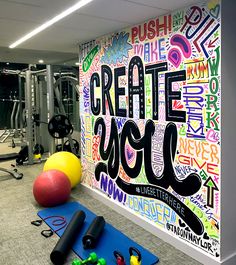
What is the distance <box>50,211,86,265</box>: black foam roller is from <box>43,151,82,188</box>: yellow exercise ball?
104cm

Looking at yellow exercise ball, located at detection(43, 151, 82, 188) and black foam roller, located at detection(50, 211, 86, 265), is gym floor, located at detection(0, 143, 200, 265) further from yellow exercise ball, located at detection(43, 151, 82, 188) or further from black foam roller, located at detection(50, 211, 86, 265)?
yellow exercise ball, located at detection(43, 151, 82, 188)

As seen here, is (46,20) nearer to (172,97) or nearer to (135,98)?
(135,98)

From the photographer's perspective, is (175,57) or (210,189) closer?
(210,189)

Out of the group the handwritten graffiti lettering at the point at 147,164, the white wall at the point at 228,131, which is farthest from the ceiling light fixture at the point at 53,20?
the handwritten graffiti lettering at the point at 147,164

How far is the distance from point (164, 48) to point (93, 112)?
4.86ft

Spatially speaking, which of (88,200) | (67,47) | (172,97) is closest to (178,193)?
(172,97)

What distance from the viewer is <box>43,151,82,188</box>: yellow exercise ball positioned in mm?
3922

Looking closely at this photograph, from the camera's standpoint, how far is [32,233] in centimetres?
284

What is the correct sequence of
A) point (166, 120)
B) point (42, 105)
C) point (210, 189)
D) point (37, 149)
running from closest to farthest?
point (210, 189)
point (166, 120)
point (37, 149)
point (42, 105)

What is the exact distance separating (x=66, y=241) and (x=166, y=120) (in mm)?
1406

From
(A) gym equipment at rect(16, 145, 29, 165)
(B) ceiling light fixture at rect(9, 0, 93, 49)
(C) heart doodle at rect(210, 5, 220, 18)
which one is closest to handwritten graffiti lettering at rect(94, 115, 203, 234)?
(C) heart doodle at rect(210, 5, 220, 18)

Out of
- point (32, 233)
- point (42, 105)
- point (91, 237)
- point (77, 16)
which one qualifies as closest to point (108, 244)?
point (91, 237)

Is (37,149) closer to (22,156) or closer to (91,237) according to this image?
(22,156)

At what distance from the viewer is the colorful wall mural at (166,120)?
2.16 metres
